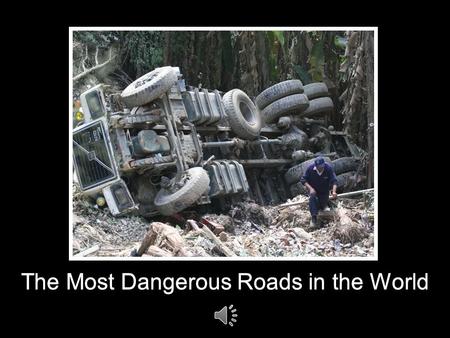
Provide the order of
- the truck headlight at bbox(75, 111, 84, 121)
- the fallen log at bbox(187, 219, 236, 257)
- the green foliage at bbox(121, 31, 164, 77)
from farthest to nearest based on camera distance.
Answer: the green foliage at bbox(121, 31, 164, 77) < the truck headlight at bbox(75, 111, 84, 121) < the fallen log at bbox(187, 219, 236, 257)

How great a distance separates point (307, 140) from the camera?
12.6m

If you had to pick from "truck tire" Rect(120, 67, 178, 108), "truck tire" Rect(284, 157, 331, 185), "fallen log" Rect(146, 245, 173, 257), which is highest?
"truck tire" Rect(120, 67, 178, 108)

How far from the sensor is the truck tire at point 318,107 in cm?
1266

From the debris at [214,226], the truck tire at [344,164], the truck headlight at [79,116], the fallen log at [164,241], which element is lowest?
the fallen log at [164,241]

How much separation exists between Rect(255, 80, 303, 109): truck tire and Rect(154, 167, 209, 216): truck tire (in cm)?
325

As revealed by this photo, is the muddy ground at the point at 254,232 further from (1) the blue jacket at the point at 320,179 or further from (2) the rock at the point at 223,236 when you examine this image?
(1) the blue jacket at the point at 320,179

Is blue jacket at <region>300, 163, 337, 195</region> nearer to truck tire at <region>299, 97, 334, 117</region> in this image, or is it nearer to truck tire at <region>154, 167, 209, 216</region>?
truck tire at <region>154, 167, 209, 216</region>

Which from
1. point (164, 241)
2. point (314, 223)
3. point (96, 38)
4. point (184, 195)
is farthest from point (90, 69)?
point (164, 241)

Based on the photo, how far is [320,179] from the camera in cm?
911

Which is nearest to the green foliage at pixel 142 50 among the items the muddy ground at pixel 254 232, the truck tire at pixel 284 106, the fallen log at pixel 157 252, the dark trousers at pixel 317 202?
the truck tire at pixel 284 106

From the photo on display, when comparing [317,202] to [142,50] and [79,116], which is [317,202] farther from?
[142,50]

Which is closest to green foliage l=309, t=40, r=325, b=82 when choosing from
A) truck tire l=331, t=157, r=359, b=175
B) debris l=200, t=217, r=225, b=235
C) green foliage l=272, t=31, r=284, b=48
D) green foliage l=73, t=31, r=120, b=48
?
green foliage l=272, t=31, r=284, b=48

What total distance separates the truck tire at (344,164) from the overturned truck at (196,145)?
2cm

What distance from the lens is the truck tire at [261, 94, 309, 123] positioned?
12133 mm
